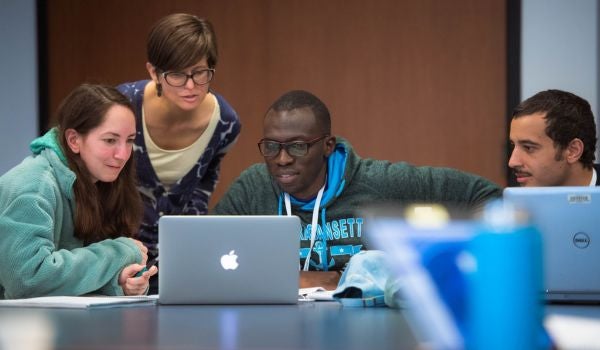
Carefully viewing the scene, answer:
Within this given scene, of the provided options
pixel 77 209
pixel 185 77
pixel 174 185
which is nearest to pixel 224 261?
pixel 77 209

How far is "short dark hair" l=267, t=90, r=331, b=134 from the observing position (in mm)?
3109

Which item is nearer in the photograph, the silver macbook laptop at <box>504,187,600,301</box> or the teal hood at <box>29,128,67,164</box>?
the silver macbook laptop at <box>504,187,600,301</box>

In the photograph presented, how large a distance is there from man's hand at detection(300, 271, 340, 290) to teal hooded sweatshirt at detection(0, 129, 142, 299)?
0.52 metres

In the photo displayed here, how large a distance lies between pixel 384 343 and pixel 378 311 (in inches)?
23.6

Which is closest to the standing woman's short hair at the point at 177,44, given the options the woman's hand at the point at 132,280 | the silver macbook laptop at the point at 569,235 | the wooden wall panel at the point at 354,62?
the woman's hand at the point at 132,280

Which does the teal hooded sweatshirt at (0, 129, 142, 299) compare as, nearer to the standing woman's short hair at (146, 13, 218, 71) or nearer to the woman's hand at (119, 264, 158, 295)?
the woman's hand at (119, 264, 158, 295)

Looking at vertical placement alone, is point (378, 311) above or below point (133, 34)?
below

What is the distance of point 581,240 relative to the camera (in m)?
2.04

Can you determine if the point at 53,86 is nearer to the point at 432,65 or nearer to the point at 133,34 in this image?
the point at 133,34

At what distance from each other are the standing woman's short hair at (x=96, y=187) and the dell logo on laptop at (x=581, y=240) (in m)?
1.34

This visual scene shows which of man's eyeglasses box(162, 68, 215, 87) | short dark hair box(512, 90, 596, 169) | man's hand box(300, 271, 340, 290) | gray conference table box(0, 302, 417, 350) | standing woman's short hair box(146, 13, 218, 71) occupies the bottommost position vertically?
man's hand box(300, 271, 340, 290)

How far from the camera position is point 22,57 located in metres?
4.87

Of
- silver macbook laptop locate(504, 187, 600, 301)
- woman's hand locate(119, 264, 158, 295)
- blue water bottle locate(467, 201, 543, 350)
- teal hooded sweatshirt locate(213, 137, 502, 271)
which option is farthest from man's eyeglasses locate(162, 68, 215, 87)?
blue water bottle locate(467, 201, 543, 350)

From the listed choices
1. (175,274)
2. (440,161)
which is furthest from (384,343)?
Answer: (440,161)
